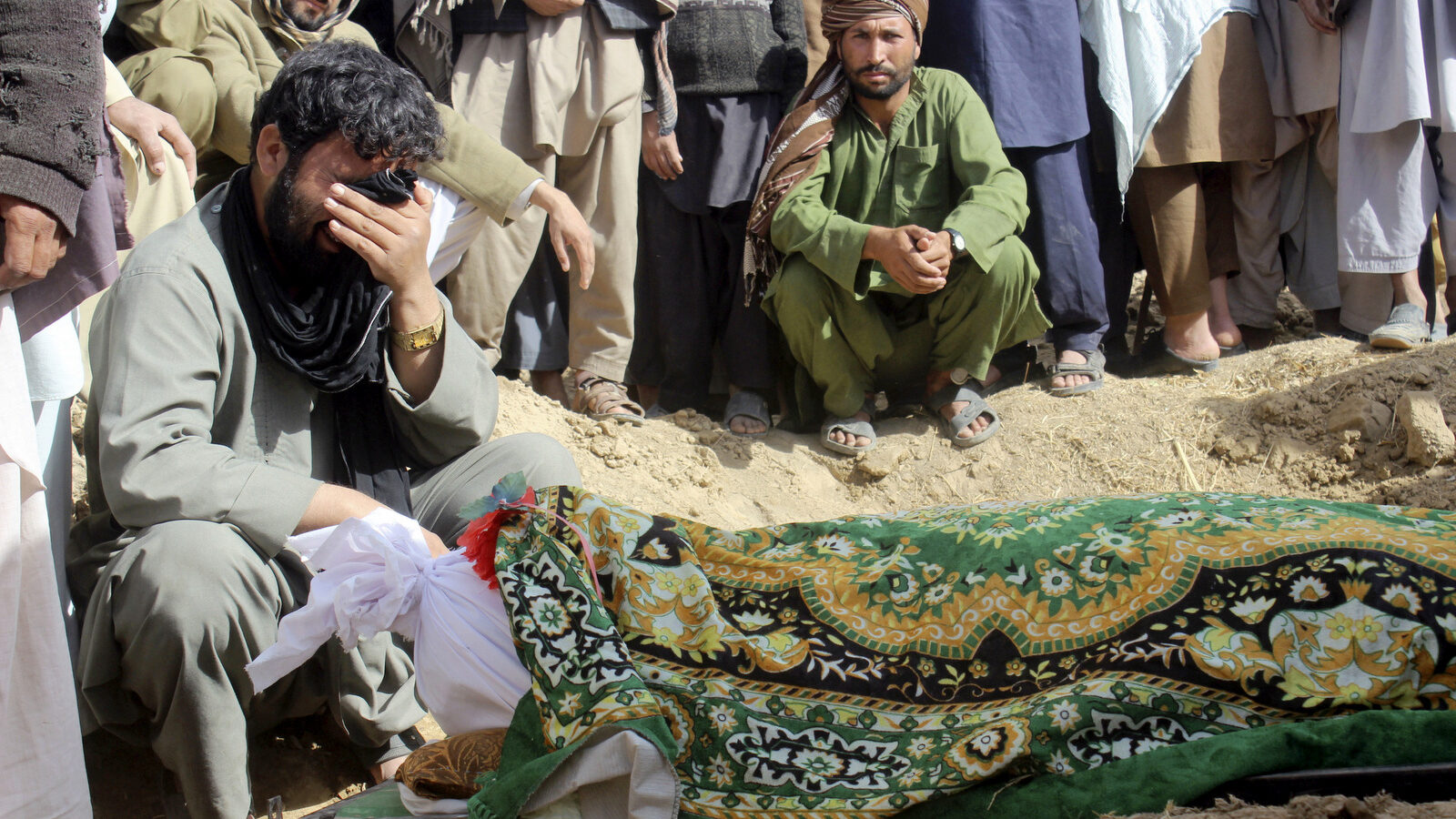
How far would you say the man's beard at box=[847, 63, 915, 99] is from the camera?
443cm

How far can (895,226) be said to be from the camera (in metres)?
4.53

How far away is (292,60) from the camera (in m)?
2.68

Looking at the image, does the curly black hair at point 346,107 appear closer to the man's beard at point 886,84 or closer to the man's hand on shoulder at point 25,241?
the man's hand on shoulder at point 25,241

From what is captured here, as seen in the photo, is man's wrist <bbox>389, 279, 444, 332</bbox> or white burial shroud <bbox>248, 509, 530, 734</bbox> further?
man's wrist <bbox>389, 279, 444, 332</bbox>

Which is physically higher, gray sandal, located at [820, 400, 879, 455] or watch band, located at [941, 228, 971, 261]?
watch band, located at [941, 228, 971, 261]

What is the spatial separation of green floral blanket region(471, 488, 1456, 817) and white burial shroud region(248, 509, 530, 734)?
10cm

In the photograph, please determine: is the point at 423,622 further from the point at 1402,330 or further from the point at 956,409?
the point at 1402,330

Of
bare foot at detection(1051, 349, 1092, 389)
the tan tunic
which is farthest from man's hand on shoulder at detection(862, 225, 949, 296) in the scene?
the tan tunic

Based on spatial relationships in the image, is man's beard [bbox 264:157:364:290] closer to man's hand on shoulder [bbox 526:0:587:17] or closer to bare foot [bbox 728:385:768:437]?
man's hand on shoulder [bbox 526:0:587:17]

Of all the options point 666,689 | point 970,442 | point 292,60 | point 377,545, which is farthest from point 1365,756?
point 970,442

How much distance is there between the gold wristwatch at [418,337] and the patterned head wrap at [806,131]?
1921mm

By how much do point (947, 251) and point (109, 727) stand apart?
293cm

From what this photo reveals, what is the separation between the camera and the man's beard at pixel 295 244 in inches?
102

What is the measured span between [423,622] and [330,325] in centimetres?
85
